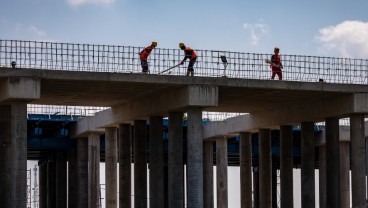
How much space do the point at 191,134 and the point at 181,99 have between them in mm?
1630

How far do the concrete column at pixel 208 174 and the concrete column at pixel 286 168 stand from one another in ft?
44.7

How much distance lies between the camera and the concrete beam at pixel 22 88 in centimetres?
3888

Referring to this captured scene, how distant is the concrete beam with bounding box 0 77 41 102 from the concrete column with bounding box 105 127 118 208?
1537cm

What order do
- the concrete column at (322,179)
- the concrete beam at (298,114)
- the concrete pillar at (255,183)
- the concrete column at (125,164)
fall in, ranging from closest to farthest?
the concrete beam at (298,114) → the concrete column at (125,164) → the concrete column at (322,179) → the concrete pillar at (255,183)

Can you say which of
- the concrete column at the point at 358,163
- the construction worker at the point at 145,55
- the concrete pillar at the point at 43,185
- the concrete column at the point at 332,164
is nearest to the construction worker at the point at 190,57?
the construction worker at the point at 145,55

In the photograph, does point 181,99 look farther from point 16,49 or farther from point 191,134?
point 16,49

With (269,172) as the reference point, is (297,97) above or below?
above

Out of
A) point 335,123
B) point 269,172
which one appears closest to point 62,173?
point 269,172

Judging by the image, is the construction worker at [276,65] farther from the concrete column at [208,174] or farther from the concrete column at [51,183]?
the concrete column at [51,183]

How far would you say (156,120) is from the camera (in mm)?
48000

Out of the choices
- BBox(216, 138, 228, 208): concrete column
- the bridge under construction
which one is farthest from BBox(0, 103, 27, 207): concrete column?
BBox(216, 138, 228, 208): concrete column

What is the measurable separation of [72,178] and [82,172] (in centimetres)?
429

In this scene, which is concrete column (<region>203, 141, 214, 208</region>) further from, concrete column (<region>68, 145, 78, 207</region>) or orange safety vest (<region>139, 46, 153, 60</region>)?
orange safety vest (<region>139, 46, 153, 60</region>)

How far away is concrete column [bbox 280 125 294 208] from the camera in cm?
5153
